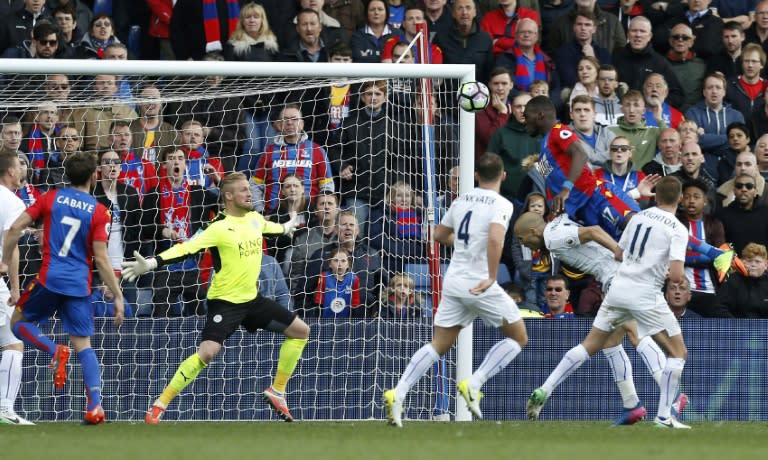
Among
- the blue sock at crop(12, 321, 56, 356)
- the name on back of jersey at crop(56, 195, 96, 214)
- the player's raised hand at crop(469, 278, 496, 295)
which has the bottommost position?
the blue sock at crop(12, 321, 56, 356)

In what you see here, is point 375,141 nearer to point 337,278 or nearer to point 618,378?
point 337,278

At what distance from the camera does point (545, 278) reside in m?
14.8

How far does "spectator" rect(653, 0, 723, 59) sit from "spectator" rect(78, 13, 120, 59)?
21.4 ft

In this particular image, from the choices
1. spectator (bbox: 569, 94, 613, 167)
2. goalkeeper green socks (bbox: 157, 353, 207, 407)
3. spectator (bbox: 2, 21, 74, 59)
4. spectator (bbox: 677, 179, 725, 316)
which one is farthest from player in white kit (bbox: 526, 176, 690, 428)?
spectator (bbox: 2, 21, 74, 59)

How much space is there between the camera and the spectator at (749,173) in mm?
15836

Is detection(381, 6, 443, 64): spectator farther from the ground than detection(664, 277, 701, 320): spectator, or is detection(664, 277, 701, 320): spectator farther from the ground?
detection(381, 6, 443, 64): spectator

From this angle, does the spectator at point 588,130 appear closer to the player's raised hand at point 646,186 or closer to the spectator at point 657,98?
the spectator at point 657,98

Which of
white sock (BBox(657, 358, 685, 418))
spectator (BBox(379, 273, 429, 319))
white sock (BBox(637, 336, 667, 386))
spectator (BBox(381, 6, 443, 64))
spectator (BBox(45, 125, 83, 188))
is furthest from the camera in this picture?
spectator (BBox(381, 6, 443, 64))

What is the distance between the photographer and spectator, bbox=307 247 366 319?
45.9 feet

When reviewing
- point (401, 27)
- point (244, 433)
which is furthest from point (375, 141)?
point (244, 433)

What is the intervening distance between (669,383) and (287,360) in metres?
3.25

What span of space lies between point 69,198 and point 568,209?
168 inches

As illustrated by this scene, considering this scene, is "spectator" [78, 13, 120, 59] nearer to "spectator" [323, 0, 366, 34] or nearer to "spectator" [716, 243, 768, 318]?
"spectator" [323, 0, 366, 34]

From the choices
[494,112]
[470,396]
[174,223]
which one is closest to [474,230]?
[470,396]
